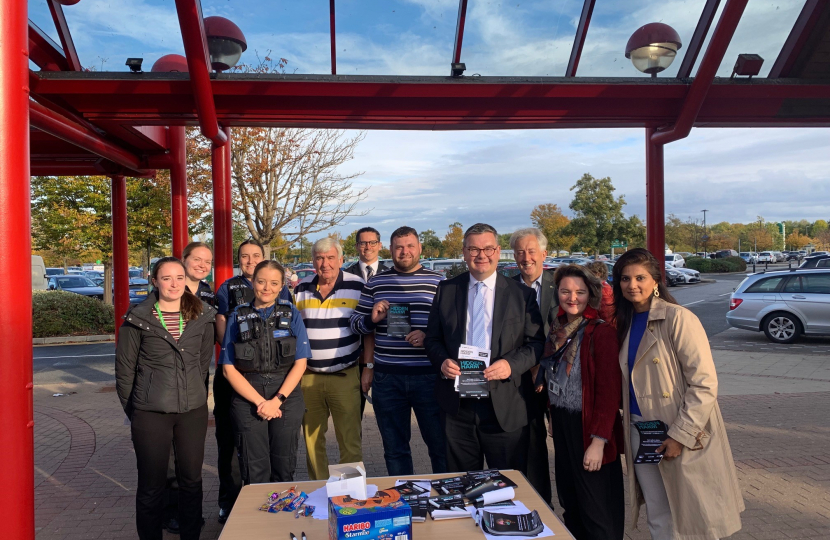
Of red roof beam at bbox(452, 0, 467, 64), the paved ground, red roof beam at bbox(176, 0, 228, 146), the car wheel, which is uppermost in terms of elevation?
red roof beam at bbox(452, 0, 467, 64)

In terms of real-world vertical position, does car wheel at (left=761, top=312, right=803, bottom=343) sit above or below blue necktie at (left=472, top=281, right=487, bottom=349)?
below

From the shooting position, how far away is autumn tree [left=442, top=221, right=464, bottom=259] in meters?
53.1

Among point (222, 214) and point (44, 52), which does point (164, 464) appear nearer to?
point (222, 214)

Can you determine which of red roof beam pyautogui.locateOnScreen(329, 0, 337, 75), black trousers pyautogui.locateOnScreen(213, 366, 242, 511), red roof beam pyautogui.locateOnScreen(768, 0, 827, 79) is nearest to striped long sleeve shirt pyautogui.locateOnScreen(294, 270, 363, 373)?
black trousers pyautogui.locateOnScreen(213, 366, 242, 511)

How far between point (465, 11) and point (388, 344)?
13.6 feet

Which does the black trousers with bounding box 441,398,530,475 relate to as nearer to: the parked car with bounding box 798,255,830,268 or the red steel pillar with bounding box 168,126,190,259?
the red steel pillar with bounding box 168,126,190,259

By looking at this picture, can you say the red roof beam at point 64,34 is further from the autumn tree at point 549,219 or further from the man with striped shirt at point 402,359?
the autumn tree at point 549,219

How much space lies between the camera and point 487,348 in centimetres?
340

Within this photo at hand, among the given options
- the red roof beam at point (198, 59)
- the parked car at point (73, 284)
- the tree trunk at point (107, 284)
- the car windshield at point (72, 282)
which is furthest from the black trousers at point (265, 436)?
the car windshield at point (72, 282)

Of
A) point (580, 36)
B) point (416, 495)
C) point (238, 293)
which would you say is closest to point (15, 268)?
point (238, 293)

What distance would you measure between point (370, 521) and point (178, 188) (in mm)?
7236

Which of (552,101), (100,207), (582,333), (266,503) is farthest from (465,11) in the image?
(100,207)

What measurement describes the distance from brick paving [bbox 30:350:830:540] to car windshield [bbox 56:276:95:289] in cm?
1743

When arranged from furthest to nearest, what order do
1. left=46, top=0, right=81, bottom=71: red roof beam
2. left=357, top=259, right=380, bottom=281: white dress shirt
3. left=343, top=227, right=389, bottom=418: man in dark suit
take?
left=46, top=0, right=81, bottom=71: red roof beam
left=357, top=259, right=380, bottom=281: white dress shirt
left=343, top=227, right=389, bottom=418: man in dark suit
